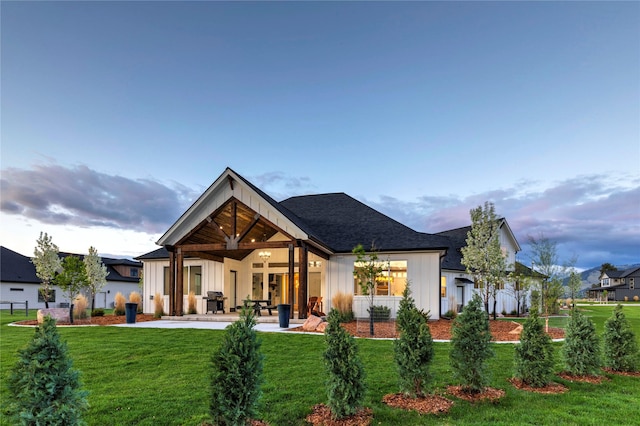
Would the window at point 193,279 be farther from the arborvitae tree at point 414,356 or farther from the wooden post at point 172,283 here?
the arborvitae tree at point 414,356

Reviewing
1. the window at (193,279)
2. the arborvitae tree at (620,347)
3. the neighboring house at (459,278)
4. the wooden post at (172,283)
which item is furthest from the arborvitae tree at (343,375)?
the window at (193,279)

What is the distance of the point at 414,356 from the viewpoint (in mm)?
5609

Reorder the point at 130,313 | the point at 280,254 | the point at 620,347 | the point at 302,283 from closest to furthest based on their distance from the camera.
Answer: the point at 620,347
the point at 302,283
the point at 130,313
the point at 280,254

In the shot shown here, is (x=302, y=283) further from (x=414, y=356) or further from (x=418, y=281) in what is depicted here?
(x=414, y=356)

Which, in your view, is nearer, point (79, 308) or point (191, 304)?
point (79, 308)

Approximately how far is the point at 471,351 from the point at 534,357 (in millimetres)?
1426

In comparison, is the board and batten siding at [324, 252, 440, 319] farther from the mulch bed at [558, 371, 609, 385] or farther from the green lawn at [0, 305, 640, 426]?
the mulch bed at [558, 371, 609, 385]

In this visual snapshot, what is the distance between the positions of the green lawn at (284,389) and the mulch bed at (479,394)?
119mm

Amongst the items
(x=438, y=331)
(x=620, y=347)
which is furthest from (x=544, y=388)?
(x=438, y=331)

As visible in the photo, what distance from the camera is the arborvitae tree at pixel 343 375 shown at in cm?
494

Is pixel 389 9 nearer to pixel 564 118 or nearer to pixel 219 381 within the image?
pixel 564 118

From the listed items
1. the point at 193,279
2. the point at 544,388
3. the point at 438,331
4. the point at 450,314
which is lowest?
the point at 450,314

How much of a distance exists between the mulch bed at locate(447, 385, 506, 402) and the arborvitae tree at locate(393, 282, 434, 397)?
2.38 feet

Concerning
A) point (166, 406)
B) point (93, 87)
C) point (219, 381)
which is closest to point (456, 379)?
point (219, 381)
